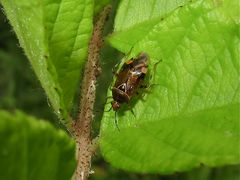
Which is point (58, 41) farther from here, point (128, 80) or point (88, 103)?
point (128, 80)

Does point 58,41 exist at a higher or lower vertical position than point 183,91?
higher

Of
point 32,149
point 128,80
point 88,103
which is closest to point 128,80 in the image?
point 128,80

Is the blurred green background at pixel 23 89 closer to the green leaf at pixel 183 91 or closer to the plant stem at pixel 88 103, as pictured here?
the plant stem at pixel 88 103

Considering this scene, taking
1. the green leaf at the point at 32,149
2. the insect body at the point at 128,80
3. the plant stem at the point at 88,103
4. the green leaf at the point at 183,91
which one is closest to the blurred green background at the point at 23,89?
the insect body at the point at 128,80

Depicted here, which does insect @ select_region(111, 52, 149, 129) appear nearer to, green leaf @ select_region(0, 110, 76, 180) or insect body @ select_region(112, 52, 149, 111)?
insect body @ select_region(112, 52, 149, 111)

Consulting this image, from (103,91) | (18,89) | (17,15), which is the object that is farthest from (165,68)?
(18,89)
